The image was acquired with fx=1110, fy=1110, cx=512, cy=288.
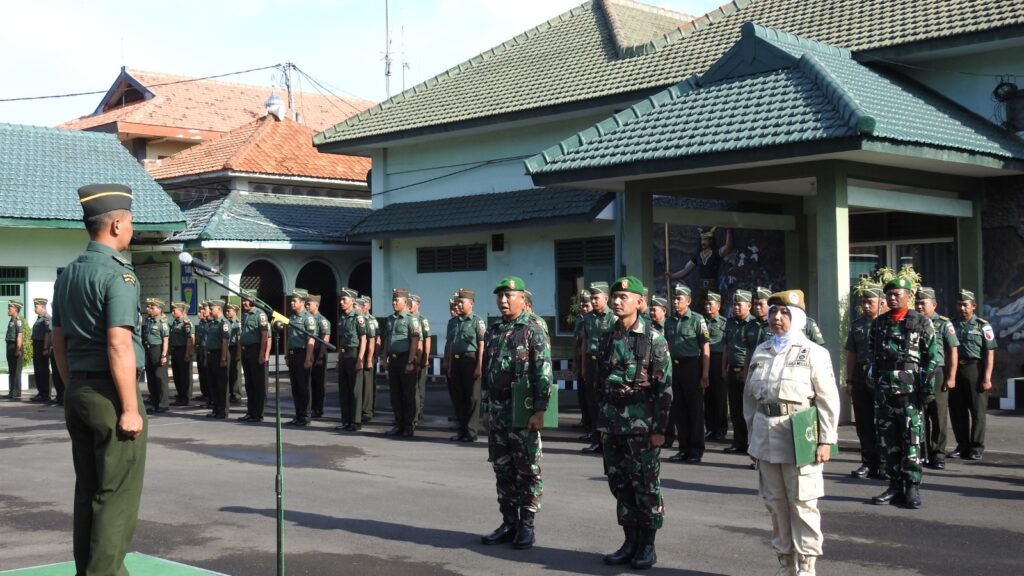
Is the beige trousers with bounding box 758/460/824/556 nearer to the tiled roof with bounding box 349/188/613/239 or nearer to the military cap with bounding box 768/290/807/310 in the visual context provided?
the military cap with bounding box 768/290/807/310

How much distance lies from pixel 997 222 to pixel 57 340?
14634 millimetres

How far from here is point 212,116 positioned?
40844mm

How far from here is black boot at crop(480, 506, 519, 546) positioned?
8195 millimetres

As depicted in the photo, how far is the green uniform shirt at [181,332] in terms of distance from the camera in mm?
20906

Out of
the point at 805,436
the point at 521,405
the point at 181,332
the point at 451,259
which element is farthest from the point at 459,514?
the point at 451,259

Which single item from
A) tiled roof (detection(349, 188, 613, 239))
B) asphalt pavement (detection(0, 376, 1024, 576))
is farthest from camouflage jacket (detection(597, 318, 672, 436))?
tiled roof (detection(349, 188, 613, 239))

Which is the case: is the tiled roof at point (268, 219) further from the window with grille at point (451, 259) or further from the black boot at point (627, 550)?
the black boot at point (627, 550)

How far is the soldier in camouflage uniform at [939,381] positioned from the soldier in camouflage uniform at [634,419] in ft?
14.5

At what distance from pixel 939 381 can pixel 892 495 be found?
2.31m

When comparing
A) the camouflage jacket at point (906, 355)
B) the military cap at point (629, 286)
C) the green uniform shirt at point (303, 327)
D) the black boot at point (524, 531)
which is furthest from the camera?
the green uniform shirt at point (303, 327)

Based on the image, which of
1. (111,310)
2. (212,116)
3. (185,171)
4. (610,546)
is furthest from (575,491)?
(212,116)

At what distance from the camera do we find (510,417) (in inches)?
322

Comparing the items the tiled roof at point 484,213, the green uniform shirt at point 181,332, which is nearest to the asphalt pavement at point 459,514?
the green uniform shirt at point 181,332

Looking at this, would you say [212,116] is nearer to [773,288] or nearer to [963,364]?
[773,288]
